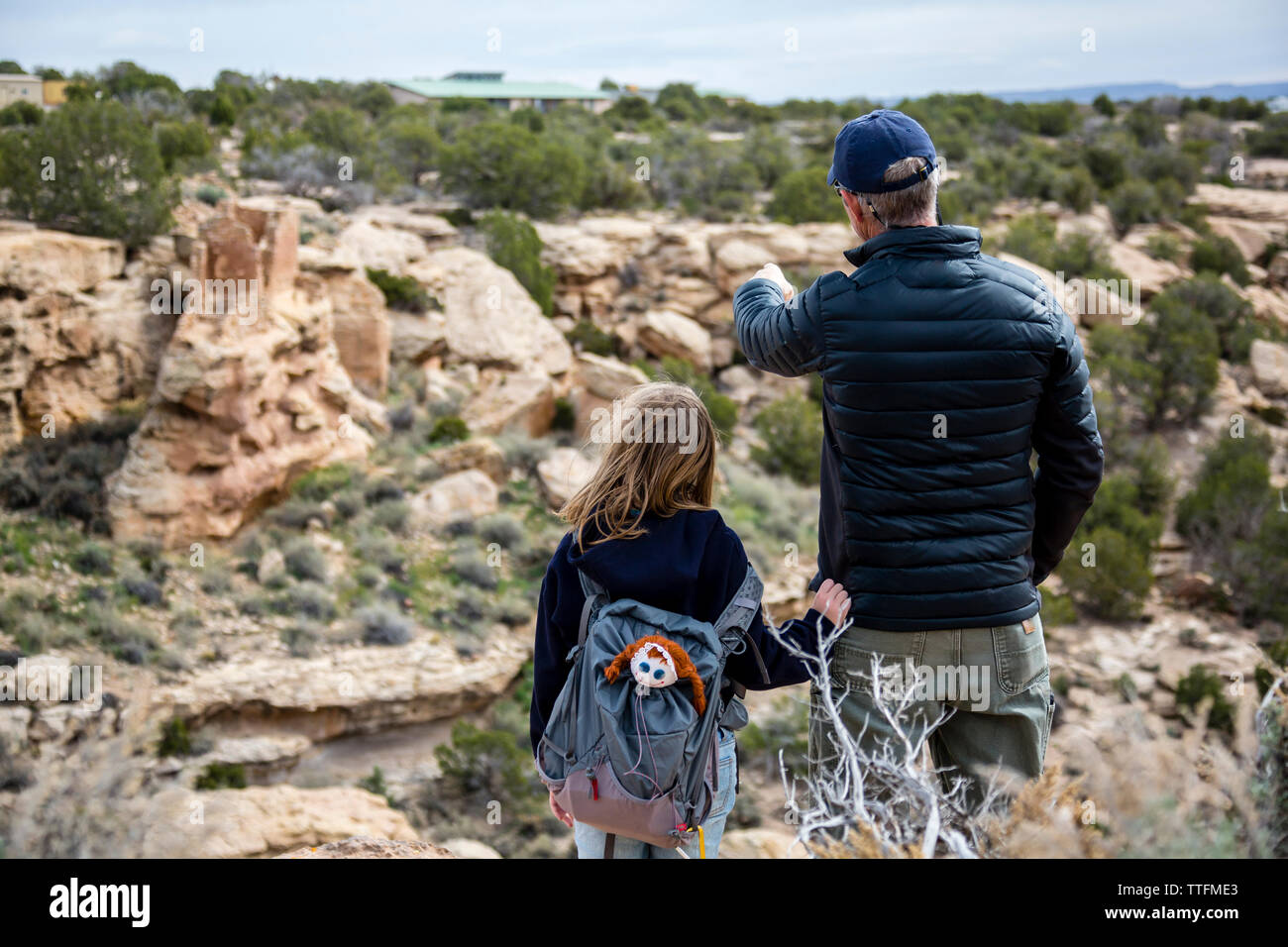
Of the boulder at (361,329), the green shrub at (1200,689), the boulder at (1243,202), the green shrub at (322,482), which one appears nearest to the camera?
the green shrub at (1200,689)

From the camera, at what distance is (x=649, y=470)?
1993 mm

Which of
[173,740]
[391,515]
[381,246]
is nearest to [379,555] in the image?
[391,515]

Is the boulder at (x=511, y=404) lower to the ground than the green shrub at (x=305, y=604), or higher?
higher

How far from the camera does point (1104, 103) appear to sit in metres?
37.9

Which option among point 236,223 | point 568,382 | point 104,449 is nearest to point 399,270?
point 568,382

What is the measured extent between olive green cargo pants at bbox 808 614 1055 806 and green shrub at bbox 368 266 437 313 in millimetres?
13067

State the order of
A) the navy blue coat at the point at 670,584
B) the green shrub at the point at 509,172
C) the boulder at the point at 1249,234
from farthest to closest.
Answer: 1. the boulder at the point at 1249,234
2. the green shrub at the point at 509,172
3. the navy blue coat at the point at 670,584

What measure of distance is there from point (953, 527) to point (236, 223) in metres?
9.92

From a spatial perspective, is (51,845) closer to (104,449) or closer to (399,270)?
(104,449)

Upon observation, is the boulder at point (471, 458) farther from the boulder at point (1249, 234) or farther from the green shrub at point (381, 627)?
the boulder at point (1249, 234)

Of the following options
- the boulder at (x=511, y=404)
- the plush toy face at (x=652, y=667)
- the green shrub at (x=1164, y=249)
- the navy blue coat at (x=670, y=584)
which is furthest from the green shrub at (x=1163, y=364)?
the plush toy face at (x=652, y=667)

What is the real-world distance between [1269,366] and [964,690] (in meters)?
19.9

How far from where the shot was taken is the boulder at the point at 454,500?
11312 millimetres

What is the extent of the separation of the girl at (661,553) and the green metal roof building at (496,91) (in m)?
39.2
